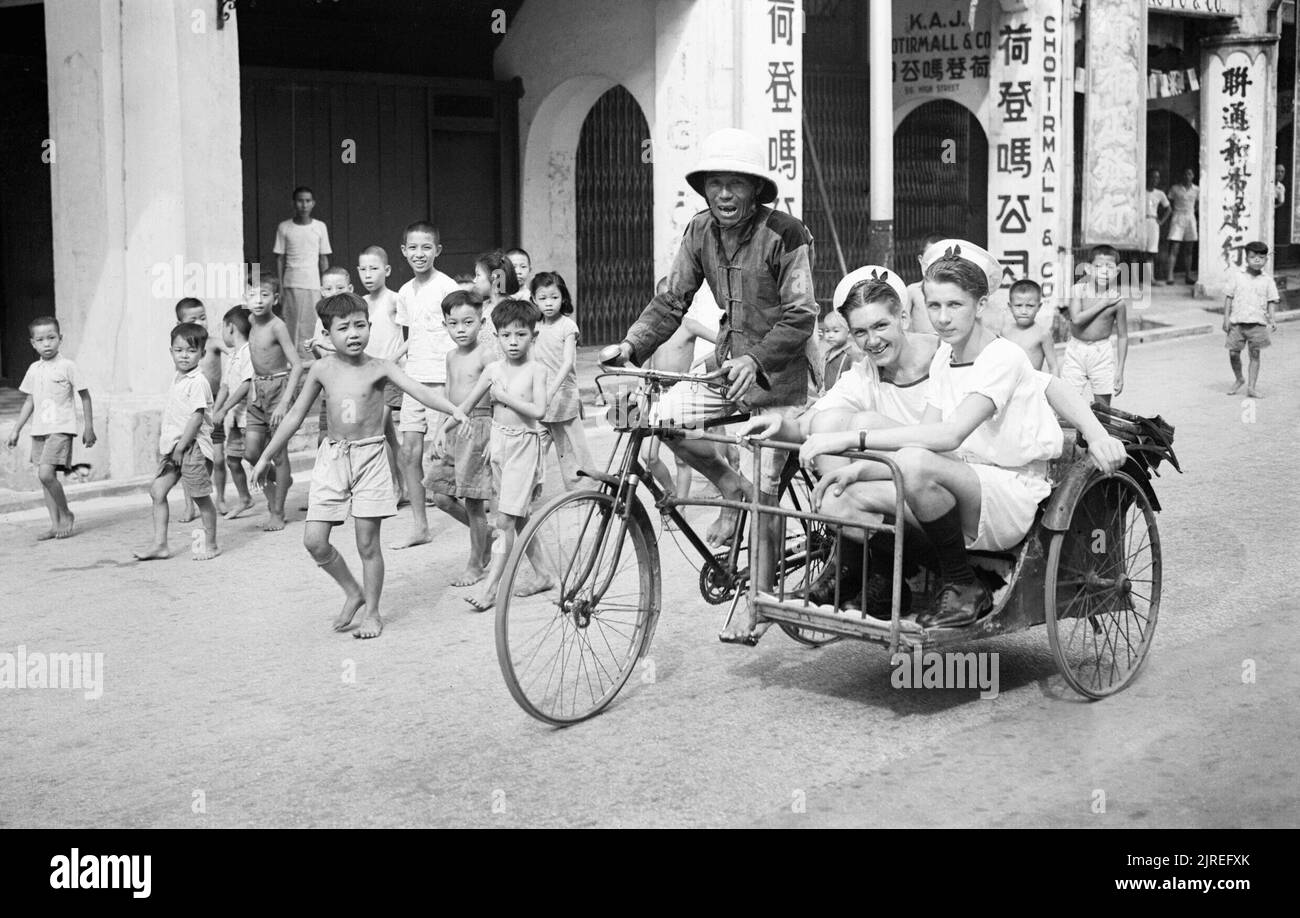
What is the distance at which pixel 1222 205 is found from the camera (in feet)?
81.8

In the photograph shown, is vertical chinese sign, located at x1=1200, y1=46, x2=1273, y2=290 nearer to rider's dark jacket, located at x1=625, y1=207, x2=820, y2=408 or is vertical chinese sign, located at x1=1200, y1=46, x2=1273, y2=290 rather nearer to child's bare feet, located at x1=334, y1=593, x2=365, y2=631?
rider's dark jacket, located at x1=625, y1=207, x2=820, y2=408

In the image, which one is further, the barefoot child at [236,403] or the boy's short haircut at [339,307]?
the barefoot child at [236,403]

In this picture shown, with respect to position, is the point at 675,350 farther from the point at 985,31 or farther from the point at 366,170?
the point at 985,31

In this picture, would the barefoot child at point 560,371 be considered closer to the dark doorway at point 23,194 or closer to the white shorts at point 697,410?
the white shorts at point 697,410

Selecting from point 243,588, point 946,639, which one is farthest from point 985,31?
point 946,639

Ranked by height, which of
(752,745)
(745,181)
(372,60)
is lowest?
(752,745)

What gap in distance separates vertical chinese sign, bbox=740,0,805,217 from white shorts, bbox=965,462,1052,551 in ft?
32.9

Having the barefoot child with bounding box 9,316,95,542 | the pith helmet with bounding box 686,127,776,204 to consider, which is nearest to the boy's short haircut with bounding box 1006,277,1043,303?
the pith helmet with bounding box 686,127,776,204

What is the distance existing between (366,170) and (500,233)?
5.89 ft

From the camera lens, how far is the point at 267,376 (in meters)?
10.5

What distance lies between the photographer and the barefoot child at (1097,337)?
11.5 meters

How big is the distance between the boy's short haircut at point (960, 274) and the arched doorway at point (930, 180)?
15494 mm

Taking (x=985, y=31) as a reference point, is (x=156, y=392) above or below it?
below

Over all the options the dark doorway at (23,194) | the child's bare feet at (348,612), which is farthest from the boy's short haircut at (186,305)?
the dark doorway at (23,194)
